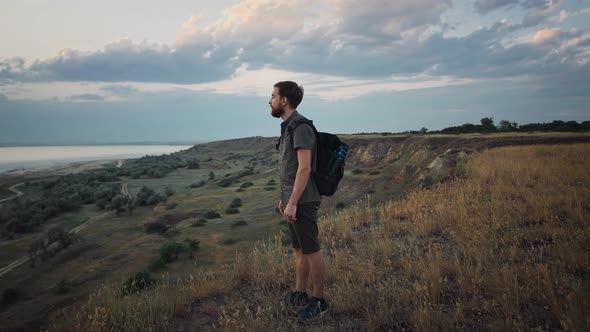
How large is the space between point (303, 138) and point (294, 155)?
28 cm

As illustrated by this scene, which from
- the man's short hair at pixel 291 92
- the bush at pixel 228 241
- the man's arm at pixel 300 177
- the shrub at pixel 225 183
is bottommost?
the bush at pixel 228 241

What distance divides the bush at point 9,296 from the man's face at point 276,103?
988 cm

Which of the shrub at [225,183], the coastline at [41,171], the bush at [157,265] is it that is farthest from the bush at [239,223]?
the coastline at [41,171]

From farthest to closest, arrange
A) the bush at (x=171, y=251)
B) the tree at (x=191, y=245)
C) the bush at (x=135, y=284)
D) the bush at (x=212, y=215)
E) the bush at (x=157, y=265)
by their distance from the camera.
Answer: the bush at (x=212, y=215), the tree at (x=191, y=245), the bush at (x=171, y=251), the bush at (x=157, y=265), the bush at (x=135, y=284)

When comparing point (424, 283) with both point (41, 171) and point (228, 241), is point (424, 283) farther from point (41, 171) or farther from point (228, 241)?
point (41, 171)

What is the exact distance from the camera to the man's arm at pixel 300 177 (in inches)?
136

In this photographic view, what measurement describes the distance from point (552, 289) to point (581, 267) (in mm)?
1133

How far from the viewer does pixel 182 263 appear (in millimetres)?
10602

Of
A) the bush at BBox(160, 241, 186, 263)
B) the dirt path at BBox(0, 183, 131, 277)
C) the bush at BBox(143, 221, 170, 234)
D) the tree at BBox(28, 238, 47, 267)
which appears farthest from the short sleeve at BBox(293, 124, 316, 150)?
the bush at BBox(143, 221, 170, 234)

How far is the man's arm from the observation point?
345cm

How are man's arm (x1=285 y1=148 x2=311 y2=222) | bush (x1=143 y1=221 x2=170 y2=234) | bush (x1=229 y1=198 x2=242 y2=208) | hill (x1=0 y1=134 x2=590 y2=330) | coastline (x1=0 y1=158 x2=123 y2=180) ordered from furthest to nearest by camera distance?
1. coastline (x1=0 y1=158 x2=123 y2=180)
2. bush (x1=229 y1=198 x2=242 y2=208)
3. bush (x1=143 y1=221 x2=170 y2=234)
4. hill (x1=0 y1=134 x2=590 y2=330)
5. man's arm (x1=285 y1=148 x2=311 y2=222)

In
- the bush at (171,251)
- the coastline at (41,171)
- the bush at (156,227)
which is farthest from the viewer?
the coastline at (41,171)

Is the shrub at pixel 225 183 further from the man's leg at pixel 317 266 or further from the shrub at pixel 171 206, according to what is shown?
the man's leg at pixel 317 266

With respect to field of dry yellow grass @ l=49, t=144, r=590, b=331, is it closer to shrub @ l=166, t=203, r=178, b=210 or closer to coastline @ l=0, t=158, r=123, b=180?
shrub @ l=166, t=203, r=178, b=210
